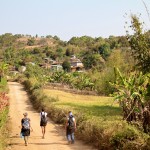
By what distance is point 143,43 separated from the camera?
3145 centimetres

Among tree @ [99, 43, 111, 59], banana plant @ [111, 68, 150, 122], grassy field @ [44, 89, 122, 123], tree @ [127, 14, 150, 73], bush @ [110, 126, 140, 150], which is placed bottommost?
grassy field @ [44, 89, 122, 123]

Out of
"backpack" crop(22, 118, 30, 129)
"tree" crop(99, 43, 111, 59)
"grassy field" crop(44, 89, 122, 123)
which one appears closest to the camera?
"backpack" crop(22, 118, 30, 129)

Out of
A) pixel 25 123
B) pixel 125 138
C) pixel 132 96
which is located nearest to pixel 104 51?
pixel 132 96

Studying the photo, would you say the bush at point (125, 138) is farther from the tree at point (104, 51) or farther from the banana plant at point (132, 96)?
the tree at point (104, 51)

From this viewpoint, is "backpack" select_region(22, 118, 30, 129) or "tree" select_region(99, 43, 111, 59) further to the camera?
"tree" select_region(99, 43, 111, 59)

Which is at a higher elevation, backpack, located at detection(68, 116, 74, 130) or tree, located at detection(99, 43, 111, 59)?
tree, located at detection(99, 43, 111, 59)

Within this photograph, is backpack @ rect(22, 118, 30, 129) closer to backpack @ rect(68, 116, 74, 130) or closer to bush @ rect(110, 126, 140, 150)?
backpack @ rect(68, 116, 74, 130)

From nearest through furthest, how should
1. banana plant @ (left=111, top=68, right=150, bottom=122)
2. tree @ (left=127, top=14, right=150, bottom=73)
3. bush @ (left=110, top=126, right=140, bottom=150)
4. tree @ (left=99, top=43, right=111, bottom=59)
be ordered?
bush @ (left=110, top=126, right=140, bottom=150)
banana plant @ (left=111, top=68, right=150, bottom=122)
tree @ (left=127, top=14, right=150, bottom=73)
tree @ (left=99, top=43, right=111, bottom=59)

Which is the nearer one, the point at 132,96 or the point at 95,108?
the point at 132,96

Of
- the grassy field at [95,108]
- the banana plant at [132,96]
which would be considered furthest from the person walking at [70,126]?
the grassy field at [95,108]

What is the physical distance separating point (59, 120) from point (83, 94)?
29.1 m

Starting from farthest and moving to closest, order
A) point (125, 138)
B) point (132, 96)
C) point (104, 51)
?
1. point (104, 51)
2. point (132, 96)
3. point (125, 138)

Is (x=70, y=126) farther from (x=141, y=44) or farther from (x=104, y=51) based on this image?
(x=104, y=51)

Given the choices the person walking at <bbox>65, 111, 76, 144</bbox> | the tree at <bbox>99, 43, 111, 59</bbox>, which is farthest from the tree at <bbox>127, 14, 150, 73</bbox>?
the tree at <bbox>99, 43, 111, 59</bbox>
